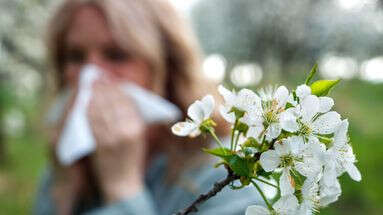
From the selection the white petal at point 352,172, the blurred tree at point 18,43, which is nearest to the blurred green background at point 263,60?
the blurred tree at point 18,43

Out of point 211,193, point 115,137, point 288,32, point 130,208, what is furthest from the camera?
point 288,32

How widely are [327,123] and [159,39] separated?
1.22 metres

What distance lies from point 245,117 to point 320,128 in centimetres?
6

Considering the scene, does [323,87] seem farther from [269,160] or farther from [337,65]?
[337,65]

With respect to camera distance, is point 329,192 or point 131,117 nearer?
point 329,192

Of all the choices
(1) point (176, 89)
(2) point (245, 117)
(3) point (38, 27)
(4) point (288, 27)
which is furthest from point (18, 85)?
(2) point (245, 117)

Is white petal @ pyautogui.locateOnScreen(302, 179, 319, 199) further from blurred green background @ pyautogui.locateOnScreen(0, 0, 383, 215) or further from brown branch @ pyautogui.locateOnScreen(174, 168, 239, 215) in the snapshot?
blurred green background @ pyautogui.locateOnScreen(0, 0, 383, 215)

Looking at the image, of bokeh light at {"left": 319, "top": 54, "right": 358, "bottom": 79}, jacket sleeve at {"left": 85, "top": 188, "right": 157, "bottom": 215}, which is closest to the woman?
jacket sleeve at {"left": 85, "top": 188, "right": 157, "bottom": 215}

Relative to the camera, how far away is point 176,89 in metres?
1.65

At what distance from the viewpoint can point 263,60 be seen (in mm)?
9391

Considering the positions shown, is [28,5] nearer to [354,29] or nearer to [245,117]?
[245,117]

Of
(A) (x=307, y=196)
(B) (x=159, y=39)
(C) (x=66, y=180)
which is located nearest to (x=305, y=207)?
(A) (x=307, y=196)

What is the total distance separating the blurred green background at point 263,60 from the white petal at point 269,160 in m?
2.80

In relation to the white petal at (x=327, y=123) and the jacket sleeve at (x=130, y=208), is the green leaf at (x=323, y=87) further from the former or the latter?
the jacket sleeve at (x=130, y=208)
